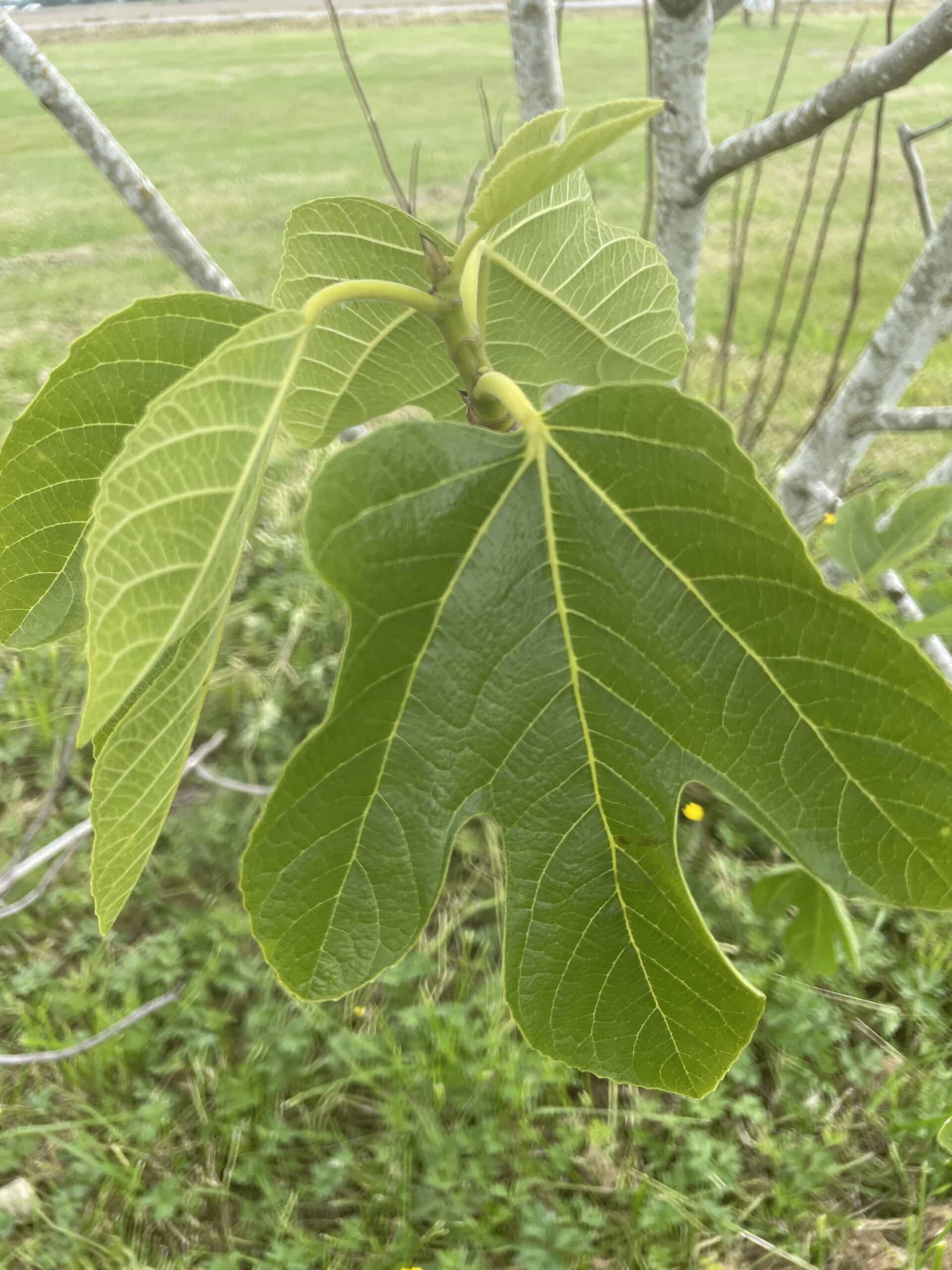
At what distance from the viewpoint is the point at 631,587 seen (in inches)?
17.6

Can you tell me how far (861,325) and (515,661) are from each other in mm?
3810

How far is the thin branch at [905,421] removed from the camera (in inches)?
44.1

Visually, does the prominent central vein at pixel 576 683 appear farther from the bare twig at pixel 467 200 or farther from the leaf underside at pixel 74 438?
the bare twig at pixel 467 200

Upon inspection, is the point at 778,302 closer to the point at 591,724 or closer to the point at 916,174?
the point at 916,174

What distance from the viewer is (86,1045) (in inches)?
48.0

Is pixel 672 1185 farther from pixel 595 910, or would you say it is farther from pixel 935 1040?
pixel 595 910

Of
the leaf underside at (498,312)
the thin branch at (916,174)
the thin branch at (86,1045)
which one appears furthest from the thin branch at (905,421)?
the thin branch at (86,1045)

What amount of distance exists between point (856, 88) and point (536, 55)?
488 millimetres

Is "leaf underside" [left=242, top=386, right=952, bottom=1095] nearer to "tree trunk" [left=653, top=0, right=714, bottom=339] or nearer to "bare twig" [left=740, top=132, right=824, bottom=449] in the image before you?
"tree trunk" [left=653, top=0, right=714, bottom=339]

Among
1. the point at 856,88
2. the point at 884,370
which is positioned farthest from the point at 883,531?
the point at 856,88


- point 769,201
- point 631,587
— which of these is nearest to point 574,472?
point 631,587

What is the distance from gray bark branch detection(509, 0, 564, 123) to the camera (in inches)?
42.7

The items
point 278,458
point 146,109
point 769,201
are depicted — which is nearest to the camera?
point 278,458

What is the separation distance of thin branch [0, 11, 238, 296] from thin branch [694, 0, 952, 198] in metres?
0.67
